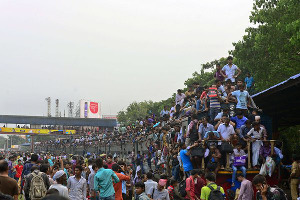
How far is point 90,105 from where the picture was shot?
5172 inches

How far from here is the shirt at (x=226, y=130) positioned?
1183 centimetres

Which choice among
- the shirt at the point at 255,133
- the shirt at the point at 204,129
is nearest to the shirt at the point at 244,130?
the shirt at the point at 255,133

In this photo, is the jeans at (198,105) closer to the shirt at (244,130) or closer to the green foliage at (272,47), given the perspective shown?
the shirt at (244,130)

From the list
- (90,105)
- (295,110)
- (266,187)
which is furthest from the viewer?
(90,105)

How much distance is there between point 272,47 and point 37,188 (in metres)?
18.3

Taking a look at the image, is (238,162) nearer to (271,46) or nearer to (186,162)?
(186,162)

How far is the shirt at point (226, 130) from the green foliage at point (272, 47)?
10240 mm

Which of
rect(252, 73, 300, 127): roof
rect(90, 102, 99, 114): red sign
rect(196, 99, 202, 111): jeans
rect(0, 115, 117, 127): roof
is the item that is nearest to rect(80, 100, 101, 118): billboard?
rect(90, 102, 99, 114): red sign

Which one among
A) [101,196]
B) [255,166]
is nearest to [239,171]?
[255,166]

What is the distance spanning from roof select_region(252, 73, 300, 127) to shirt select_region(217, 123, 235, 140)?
169 cm

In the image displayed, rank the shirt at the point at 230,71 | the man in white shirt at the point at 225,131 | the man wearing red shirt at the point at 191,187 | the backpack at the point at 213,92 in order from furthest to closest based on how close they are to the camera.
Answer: the shirt at the point at 230,71 < the backpack at the point at 213,92 < the man in white shirt at the point at 225,131 < the man wearing red shirt at the point at 191,187

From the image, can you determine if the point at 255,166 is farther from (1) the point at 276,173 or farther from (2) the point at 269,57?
(2) the point at 269,57

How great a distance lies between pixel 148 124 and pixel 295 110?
10639 mm

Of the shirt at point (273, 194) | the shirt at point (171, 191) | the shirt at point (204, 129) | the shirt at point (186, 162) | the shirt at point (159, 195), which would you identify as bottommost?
the shirt at point (171, 191)
